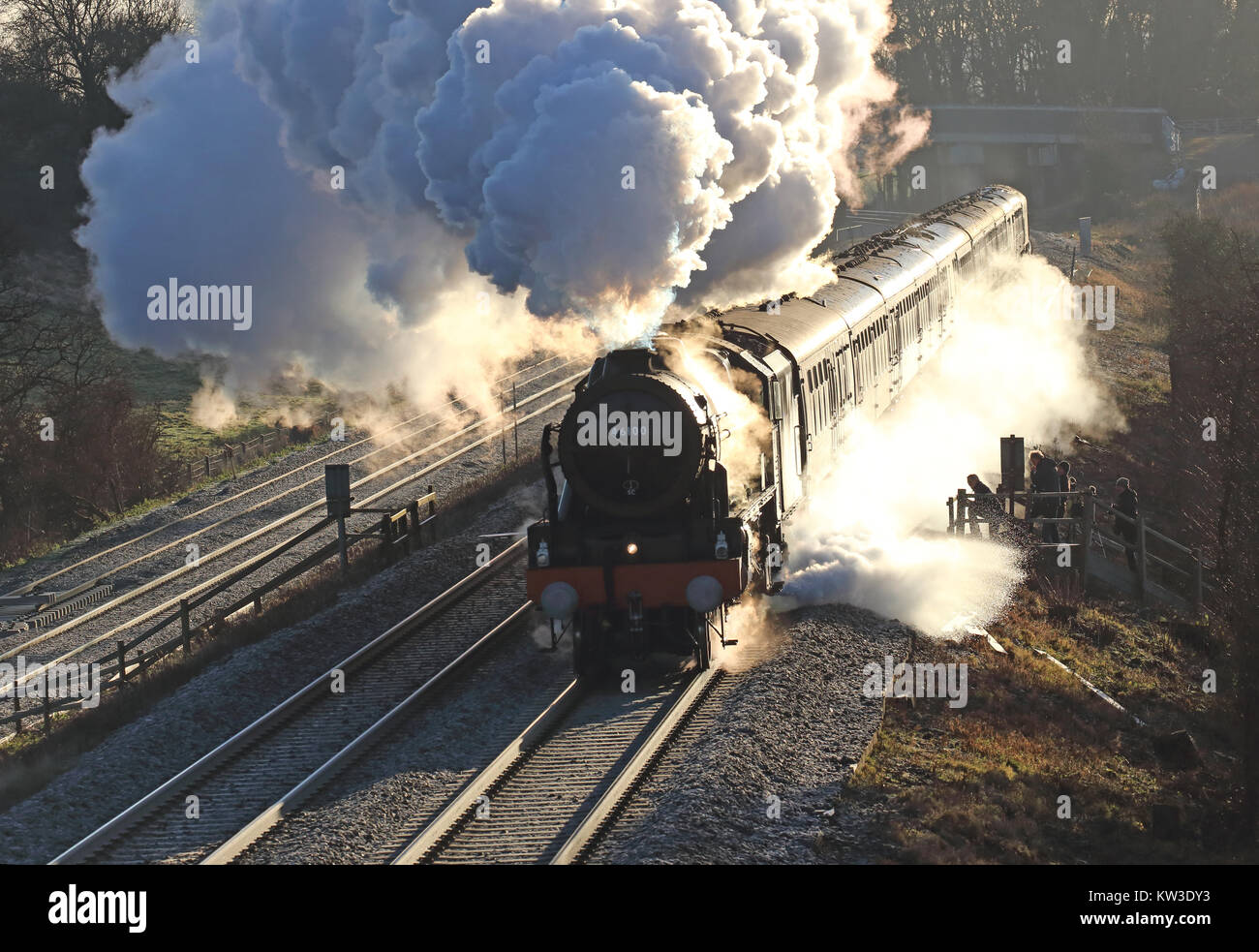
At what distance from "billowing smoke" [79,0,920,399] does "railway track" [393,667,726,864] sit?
12.1 ft

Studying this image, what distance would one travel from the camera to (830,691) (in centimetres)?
1302

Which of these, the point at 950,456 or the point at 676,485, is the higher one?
the point at 676,485

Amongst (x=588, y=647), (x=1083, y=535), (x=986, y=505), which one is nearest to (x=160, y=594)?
(x=588, y=647)

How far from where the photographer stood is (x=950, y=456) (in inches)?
984

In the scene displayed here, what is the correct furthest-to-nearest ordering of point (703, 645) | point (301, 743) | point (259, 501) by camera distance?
point (259, 501) → point (703, 645) → point (301, 743)

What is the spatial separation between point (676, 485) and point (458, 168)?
4.17 m

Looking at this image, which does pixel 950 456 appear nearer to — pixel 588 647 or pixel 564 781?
pixel 588 647

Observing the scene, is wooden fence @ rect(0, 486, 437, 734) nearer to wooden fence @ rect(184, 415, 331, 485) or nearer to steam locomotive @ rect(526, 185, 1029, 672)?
steam locomotive @ rect(526, 185, 1029, 672)

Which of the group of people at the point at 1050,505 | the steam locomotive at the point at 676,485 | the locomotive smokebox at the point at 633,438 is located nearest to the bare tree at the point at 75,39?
the group of people at the point at 1050,505

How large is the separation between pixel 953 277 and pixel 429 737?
20256 mm

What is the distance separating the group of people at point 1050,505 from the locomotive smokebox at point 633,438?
806 cm

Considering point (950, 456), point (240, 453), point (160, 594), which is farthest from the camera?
point (240, 453)
